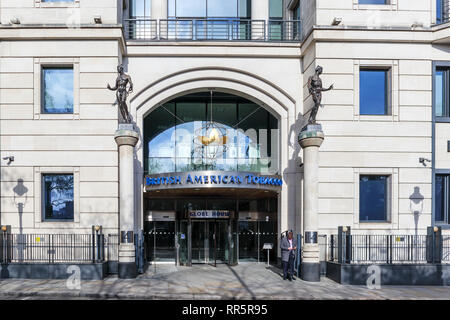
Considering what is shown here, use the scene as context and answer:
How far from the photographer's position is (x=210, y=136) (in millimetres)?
17812

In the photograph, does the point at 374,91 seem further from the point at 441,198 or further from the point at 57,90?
the point at 57,90

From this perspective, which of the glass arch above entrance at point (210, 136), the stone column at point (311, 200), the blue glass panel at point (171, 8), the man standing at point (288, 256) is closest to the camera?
the stone column at point (311, 200)

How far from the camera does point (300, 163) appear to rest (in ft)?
52.3

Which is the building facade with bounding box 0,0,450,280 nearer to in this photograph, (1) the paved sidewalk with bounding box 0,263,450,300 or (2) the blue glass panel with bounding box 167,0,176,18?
(1) the paved sidewalk with bounding box 0,263,450,300

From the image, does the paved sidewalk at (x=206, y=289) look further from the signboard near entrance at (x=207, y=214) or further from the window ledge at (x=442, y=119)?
the window ledge at (x=442, y=119)

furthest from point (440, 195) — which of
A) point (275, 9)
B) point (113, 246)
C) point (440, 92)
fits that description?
point (113, 246)

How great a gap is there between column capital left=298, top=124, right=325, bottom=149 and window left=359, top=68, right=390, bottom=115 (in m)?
2.69

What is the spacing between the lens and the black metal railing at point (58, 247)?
14.0 metres

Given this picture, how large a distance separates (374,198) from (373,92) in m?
4.33

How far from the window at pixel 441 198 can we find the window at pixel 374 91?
3.49m

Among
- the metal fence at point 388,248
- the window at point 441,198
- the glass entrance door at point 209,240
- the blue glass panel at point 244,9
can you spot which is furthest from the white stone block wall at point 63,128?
the window at point 441,198

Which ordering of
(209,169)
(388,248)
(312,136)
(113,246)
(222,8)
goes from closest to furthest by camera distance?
(312,136), (388,248), (113,246), (209,169), (222,8)

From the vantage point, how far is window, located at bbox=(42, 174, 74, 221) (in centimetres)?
1484

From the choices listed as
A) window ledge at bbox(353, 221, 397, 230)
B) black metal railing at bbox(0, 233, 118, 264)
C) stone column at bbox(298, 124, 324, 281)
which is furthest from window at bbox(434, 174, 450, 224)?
black metal railing at bbox(0, 233, 118, 264)
